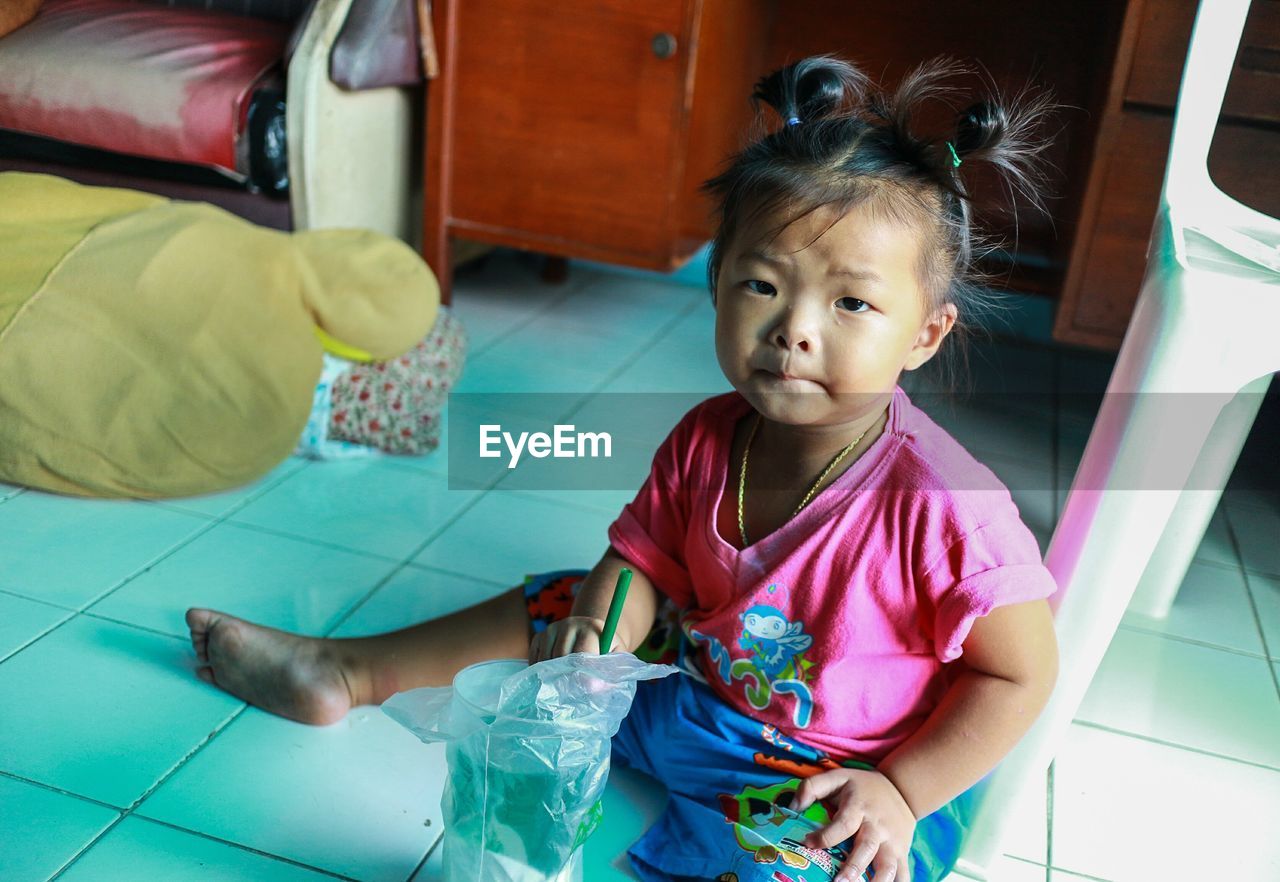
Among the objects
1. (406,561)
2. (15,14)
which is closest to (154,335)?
(406,561)

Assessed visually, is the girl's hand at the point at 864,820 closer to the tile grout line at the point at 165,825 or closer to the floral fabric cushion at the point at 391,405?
the tile grout line at the point at 165,825

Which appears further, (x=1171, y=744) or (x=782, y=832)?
(x=1171, y=744)

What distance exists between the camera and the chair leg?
3.31 feet

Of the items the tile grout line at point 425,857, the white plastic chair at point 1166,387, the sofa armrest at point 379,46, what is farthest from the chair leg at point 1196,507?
the sofa armrest at point 379,46

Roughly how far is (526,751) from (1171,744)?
0.71 metres

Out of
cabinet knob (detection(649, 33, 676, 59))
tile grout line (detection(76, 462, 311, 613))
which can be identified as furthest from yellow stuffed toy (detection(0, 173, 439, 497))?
cabinet knob (detection(649, 33, 676, 59))

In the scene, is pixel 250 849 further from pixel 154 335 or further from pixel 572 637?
pixel 154 335

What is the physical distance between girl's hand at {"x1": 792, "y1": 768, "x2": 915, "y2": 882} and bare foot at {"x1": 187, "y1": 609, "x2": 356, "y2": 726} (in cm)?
43

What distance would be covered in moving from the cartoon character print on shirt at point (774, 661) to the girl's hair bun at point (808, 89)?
1.16 feet

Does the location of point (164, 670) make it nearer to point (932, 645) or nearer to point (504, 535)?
point (504, 535)

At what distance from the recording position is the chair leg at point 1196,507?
39.7 inches

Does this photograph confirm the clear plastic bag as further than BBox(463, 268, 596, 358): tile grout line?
No

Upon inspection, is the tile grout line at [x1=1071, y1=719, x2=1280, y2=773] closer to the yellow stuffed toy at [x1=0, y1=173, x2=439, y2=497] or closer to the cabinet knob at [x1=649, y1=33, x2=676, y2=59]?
the yellow stuffed toy at [x1=0, y1=173, x2=439, y2=497]

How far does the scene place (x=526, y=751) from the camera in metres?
0.76
